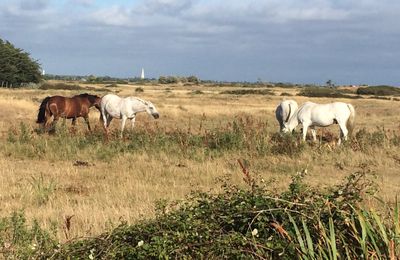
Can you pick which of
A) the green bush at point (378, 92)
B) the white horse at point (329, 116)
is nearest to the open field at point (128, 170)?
the white horse at point (329, 116)

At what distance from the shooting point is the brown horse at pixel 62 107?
18719 millimetres

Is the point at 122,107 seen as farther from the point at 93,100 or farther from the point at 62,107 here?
the point at 62,107

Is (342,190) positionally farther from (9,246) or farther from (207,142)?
(207,142)

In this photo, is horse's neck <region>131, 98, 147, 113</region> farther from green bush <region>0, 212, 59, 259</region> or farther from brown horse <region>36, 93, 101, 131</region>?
green bush <region>0, 212, 59, 259</region>

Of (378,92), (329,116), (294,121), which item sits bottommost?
(378,92)

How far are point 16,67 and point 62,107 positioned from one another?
55.9 meters

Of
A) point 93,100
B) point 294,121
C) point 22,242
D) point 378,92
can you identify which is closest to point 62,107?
point 93,100

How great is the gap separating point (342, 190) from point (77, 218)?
358 cm

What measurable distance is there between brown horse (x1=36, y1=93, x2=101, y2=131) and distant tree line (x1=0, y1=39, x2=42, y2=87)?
53435 millimetres

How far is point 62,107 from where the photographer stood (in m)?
19.2

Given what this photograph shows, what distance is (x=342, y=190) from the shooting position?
3.99 m

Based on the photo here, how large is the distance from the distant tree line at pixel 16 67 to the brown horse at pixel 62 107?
175 feet

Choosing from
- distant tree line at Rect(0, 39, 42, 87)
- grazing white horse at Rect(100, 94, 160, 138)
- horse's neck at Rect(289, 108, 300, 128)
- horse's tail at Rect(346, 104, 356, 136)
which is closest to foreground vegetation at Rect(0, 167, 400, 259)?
horse's tail at Rect(346, 104, 356, 136)

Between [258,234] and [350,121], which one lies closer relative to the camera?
[258,234]
